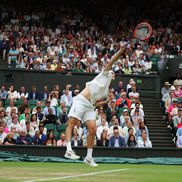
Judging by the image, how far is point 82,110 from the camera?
42.0ft

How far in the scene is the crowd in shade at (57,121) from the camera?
66.8 ft

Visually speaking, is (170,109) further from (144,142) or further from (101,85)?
(101,85)

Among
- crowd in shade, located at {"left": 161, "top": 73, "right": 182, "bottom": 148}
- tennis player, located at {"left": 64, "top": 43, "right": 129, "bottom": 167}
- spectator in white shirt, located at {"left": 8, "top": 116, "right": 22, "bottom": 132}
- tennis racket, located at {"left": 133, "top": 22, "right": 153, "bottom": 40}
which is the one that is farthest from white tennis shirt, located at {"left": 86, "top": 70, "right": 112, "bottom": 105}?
crowd in shade, located at {"left": 161, "top": 73, "right": 182, "bottom": 148}

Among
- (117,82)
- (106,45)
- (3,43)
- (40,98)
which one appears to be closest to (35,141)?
(40,98)

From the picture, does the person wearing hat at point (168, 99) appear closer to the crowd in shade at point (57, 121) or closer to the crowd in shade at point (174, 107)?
the crowd in shade at point (174, 107)

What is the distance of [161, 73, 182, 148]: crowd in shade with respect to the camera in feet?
74.2

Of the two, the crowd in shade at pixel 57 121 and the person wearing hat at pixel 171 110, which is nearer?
the crowd in shade at pixel 57 121

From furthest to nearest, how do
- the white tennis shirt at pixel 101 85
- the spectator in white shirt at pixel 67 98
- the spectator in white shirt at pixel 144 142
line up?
the spectator in white shirt at pixel 67 98, the spectator in white shirt at pixel 144 142, the white tennis shirt at pixel 101 85

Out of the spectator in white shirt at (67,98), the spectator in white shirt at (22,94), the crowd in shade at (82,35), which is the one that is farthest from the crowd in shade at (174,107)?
the spectator in white shirt at (22,94)

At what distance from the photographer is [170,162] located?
17.1 meters

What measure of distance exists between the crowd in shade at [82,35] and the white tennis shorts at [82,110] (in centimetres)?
1276

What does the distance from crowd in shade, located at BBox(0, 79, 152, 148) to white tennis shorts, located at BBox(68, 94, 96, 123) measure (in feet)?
23.5

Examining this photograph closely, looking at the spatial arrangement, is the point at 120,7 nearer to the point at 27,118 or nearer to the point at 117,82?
the point at 117,82

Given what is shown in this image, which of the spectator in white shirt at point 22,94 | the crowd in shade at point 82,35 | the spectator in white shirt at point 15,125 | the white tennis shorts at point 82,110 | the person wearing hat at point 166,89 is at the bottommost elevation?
the white tennis shorts at point 82,110
